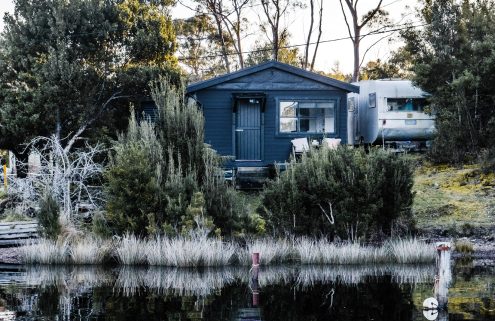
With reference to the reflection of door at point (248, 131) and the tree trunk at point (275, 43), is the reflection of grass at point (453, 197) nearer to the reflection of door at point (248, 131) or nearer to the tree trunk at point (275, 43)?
the reflection of door at point (248, 131)

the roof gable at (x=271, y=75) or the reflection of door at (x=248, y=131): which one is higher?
the roof gable at (x=271, y=75)

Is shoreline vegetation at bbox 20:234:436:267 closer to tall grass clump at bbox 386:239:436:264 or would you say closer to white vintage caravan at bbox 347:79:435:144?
tall grass clump at bbox 386:239:436:264

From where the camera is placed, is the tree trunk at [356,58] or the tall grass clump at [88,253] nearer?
the tall grass clump at [88,253]

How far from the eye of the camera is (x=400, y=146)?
30.5 metres

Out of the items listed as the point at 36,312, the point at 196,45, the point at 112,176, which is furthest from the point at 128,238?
the point at 196,45

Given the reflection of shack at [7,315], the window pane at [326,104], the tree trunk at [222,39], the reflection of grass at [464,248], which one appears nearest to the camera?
the reflection of shack at [7,315]

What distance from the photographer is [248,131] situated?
25.8 m

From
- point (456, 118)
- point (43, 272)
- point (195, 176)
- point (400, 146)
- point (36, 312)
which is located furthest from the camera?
point (400, 146)

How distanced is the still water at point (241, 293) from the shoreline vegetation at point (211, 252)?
15.5 inches

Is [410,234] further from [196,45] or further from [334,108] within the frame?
[196,45]

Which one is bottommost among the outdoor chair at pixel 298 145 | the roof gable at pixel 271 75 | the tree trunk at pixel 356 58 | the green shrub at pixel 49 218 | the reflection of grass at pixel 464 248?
the reflection of grass at pixel 464 248

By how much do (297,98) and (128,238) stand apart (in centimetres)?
1044

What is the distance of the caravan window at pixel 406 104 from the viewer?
102 feet

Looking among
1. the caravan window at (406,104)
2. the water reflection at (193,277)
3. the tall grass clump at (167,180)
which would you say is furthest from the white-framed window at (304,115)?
the water reflection at (193,277)
